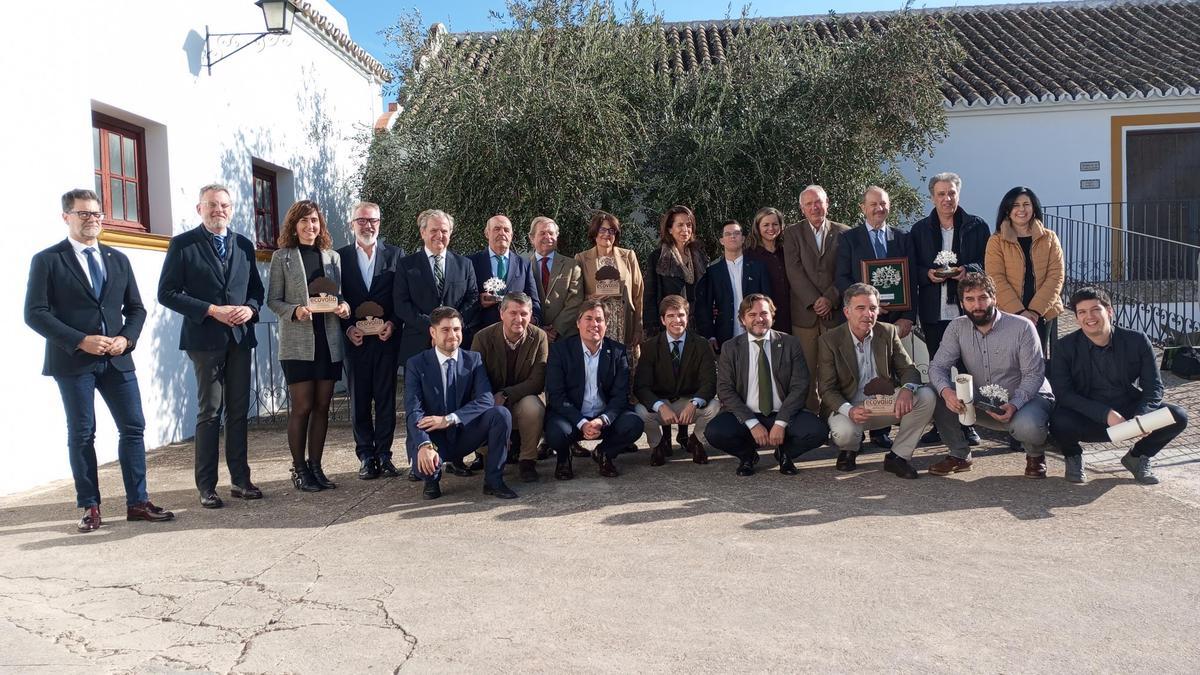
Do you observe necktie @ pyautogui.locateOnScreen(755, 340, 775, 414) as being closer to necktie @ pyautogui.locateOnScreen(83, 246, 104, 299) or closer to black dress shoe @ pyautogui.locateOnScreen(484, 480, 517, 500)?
black dress shoe @ pyautogui.locateOnScreen(484, 480, 517, 500)

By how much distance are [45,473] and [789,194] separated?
6.89 meters

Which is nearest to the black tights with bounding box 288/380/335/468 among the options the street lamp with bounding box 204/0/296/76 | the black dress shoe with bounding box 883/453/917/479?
the black dress shoe with bounding box 883/453/917/479

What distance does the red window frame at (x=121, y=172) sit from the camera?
317 inches

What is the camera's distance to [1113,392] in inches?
239

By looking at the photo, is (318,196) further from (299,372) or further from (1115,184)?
(1115,184)

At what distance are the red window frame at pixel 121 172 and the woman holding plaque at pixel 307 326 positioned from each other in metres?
2.31

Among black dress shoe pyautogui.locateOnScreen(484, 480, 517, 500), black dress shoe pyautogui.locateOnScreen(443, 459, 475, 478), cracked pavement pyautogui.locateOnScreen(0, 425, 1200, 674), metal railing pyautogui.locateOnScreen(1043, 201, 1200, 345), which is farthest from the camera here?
metal railing pyautogui.locateOnScreen(1043, 201, 1200, 345)

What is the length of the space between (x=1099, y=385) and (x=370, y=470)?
475 cm

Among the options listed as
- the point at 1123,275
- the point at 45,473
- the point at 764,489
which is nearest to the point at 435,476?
the point at 764,489

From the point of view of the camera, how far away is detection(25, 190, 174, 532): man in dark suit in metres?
5.46

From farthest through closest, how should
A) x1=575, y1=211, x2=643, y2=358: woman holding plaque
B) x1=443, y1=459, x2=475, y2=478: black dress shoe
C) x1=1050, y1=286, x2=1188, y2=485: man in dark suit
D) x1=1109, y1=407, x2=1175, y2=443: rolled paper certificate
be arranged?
x1=575, y1=211, x2=643, y2=358: woman holding plaque, x1=443, y1=459, x2=475, y2=478: black dress shoe, x1=1050, y1=286, x2=1188, y2=485: man in dark suit, x1=1109, y1=407, x2=1175, y2=443: rolled paper certificate

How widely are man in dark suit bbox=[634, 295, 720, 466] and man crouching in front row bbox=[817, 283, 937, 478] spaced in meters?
0.80

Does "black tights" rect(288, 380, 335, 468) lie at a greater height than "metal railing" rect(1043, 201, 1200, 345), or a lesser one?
lesser

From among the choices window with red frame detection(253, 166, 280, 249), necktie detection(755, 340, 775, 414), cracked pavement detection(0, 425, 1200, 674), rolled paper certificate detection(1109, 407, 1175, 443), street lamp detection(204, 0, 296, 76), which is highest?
street lamp detection(204, 0, 296, 76)
